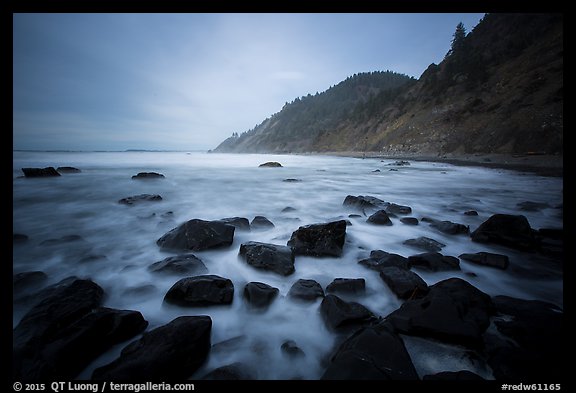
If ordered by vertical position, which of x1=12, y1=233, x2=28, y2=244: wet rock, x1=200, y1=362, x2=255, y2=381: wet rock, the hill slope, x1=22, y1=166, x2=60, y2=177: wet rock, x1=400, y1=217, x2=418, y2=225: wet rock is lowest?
x1=200, y1=362, x2=255, y2=381: wet rock

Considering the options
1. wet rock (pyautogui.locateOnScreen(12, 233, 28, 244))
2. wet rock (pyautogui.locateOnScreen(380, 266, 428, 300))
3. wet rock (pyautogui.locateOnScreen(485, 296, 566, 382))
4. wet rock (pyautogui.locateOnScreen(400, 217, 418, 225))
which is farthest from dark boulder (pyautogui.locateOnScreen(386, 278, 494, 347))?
wet rock (pyautogui.locateOnScreen(12, 233, 28, 244))

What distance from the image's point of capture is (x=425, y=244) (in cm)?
370

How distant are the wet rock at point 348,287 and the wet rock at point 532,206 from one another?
6232mm

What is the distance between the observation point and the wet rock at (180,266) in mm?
2881

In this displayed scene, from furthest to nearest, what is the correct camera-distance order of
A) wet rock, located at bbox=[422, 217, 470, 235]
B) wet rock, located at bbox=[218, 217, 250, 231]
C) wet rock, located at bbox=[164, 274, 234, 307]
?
1. wet rock, located at bbox=[218, 217, 250, 231]
2. wet rock, located at bbox=[422, 217, 470, 235]
3. wet rock, located at bbox=[164, 274, 234, 307]

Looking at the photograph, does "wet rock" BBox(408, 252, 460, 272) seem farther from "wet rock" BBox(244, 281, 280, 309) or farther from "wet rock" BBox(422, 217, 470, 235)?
"wet rock" BBox(244, 281, 280, 309)

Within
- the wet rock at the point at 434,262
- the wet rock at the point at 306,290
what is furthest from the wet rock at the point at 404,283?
the wet rock at the point at 306,290

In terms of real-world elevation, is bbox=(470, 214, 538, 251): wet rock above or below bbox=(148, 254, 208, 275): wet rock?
above

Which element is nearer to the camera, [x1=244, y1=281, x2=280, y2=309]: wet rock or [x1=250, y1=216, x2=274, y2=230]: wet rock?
[x1=244, y1=281, x2=280, y2=309]: wet rock

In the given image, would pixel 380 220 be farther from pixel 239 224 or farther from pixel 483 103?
pixel 483 103

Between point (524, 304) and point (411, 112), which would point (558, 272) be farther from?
point (411, 112)

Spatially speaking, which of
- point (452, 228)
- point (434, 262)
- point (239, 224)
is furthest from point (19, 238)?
point (452, 228)

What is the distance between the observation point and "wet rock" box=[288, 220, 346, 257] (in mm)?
3395

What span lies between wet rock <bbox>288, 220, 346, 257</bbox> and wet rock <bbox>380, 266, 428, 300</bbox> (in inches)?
33.7
